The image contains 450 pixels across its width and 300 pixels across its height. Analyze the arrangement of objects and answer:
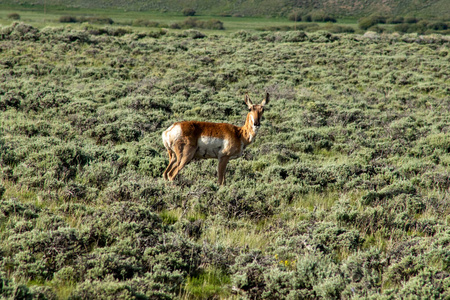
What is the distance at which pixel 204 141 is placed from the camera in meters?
7.71

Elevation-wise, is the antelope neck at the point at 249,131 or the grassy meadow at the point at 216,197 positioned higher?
the antelope neck at the point at 249,131

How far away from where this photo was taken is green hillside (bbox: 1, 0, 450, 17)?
9781 centimetres

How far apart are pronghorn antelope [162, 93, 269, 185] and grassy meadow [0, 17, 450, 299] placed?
0.44m

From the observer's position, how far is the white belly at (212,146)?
25.3 feet

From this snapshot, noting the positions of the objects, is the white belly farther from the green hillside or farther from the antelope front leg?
the green hillside

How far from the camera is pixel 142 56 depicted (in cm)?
2617

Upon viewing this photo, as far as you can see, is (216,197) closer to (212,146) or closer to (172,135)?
(212,146)

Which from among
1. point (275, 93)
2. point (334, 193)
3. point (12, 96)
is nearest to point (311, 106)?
point (275, 93)

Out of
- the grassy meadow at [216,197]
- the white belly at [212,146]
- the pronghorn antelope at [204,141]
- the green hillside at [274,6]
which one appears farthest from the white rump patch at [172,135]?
the green hillside at [274,6]

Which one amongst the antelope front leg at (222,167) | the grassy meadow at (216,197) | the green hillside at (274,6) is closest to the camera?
the grassy meadow at (216,197)

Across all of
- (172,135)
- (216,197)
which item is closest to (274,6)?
(172,135)

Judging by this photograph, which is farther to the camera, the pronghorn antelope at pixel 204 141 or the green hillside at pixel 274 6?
the green hillside at pixel 274 6

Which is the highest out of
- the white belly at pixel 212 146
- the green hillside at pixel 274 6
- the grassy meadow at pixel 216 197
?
the green hillside at pixel 274 6

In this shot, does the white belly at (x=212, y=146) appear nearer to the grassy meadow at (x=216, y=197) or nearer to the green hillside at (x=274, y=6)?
the grassy meadow at (x=216, y=197)
